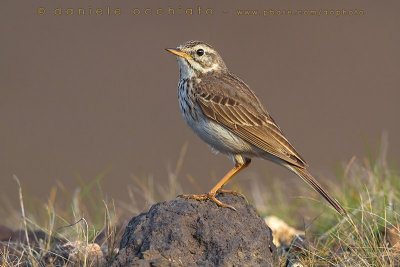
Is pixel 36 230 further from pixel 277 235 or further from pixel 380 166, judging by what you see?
pixel 380 166

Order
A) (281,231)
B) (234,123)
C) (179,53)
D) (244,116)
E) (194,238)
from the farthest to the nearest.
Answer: (179,53) < (281,231) < (244,116) < (234,123) < (194,238)

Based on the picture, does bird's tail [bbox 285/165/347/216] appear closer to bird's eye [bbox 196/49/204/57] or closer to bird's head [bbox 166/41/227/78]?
bird's head [bbox 166/41/227/78]

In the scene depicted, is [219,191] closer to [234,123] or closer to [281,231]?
[234,123]

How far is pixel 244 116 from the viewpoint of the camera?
6770mm

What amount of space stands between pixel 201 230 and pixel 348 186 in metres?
3.19

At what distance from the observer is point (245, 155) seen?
22.0 ft

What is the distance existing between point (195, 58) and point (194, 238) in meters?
2.55

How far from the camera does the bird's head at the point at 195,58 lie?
717cm

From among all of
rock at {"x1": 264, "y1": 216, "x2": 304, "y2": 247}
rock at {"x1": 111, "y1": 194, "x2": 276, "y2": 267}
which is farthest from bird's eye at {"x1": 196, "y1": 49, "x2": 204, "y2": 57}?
rock at {"x1": 111, "y1": 194, "x2": 276, "y2": 267}

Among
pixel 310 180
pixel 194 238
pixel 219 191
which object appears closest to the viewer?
pixel 194 238


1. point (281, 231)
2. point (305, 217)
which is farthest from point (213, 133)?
point (305, 217)

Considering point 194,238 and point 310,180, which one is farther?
point 310,180

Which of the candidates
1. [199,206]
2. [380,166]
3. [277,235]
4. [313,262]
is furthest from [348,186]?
[199,206]

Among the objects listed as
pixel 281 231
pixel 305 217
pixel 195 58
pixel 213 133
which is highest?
pixel 195 58
